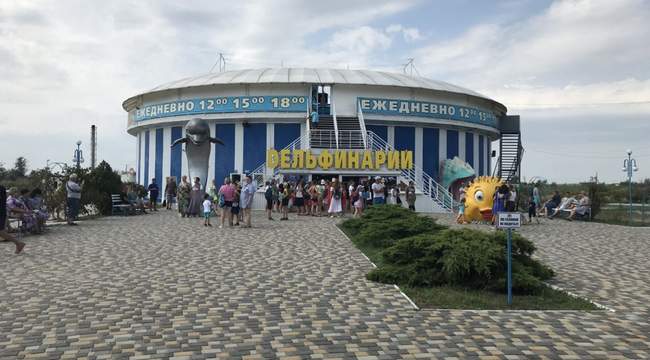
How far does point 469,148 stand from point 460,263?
2983 cm

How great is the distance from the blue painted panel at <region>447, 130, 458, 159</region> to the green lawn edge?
90.8 ft

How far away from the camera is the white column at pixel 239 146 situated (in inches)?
1304

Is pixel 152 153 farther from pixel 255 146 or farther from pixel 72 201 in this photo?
pixel 72 201

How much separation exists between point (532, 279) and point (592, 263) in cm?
374

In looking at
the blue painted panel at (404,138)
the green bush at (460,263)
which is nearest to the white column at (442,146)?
the blue painted panel at (404,138)

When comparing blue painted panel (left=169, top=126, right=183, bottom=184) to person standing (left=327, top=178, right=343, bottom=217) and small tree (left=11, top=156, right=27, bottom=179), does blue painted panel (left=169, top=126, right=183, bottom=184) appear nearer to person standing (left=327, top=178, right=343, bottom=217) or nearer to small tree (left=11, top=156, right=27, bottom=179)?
person standing (left=327, top=178, right=343, bottom=217)

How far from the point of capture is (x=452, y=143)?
1399 inches

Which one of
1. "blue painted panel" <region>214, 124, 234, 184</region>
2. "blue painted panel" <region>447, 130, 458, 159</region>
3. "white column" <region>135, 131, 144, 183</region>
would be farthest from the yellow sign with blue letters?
"white column" <region>135, 131, 144, 183</region>

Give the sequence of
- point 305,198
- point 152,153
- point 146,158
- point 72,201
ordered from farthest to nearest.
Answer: point 146,158 < point 152,153 < point 305,198 < point 72,201

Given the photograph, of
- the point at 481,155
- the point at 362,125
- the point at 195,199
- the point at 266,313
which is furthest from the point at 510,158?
the point at 266,313

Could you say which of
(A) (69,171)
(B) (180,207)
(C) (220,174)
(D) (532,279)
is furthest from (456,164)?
(D) (532,279)

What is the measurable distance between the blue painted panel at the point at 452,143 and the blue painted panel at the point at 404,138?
2.49 meters

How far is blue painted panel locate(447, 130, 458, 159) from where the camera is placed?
35.3 m

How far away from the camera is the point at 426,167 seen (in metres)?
34.4
